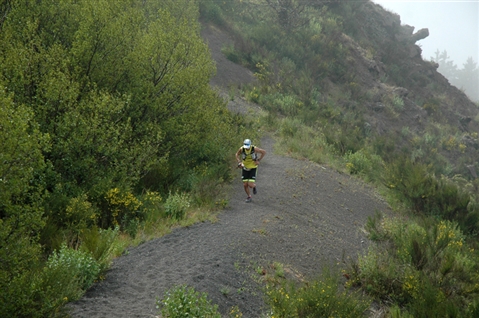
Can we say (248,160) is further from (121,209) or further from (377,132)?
(377,132)

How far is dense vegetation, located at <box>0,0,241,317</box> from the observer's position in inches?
200

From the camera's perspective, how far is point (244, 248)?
7535 millimetres

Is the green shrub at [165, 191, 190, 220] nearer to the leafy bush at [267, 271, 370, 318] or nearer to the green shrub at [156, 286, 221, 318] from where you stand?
the leafy bush at [267, 271, 370, 318]

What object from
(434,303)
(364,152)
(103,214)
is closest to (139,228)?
(103,214)

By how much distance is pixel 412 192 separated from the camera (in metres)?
14.6

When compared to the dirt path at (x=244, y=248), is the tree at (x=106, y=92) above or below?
above

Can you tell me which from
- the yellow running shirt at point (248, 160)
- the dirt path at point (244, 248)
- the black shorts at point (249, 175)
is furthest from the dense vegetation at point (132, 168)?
the yellow running shirt at point (248, 160)

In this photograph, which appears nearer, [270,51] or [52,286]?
[52,286]

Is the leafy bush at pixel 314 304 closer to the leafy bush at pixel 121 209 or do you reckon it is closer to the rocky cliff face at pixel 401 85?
the leafy bush at pixel 121 209

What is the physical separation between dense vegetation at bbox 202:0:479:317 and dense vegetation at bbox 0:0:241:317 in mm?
2980

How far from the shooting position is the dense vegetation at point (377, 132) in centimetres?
726

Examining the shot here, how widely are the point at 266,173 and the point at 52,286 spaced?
381 inches

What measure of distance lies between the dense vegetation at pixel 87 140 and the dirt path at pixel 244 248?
19.1 inches

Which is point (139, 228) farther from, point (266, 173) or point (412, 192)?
point (412, 192)
